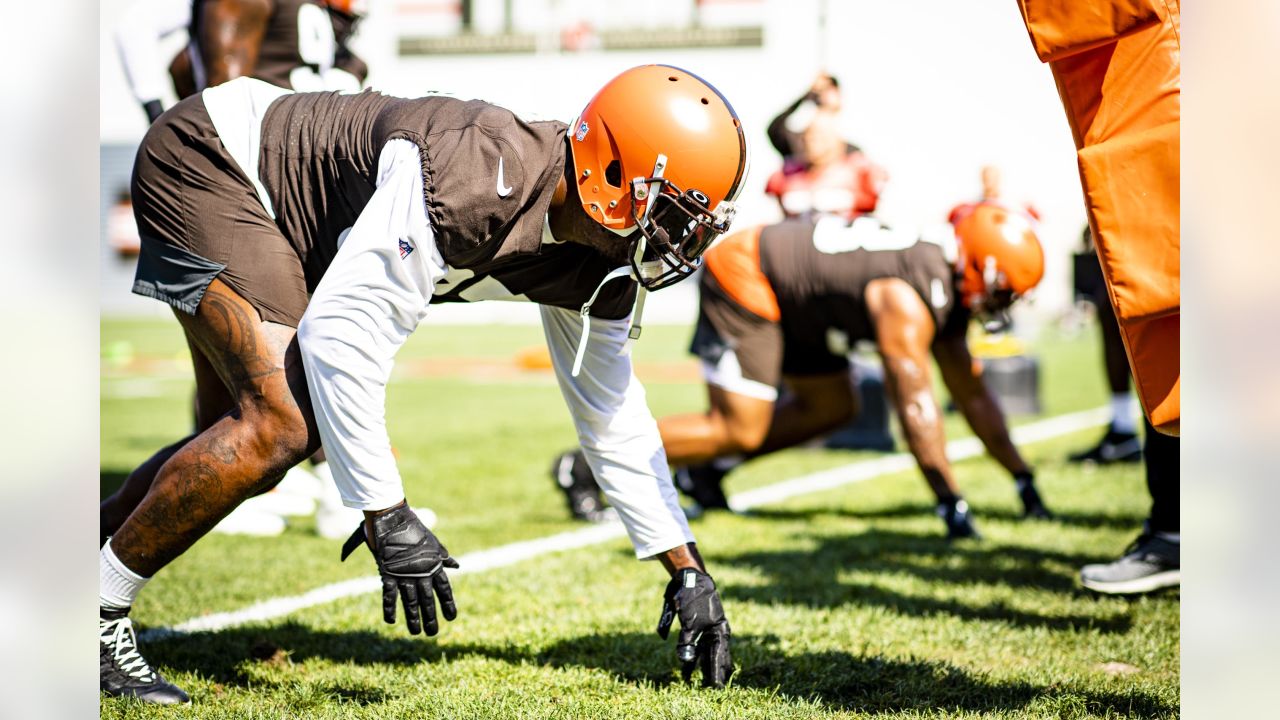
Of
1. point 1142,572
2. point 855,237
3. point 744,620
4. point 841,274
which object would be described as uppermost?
point 855,237

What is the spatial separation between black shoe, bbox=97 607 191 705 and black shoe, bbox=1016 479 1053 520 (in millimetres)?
4550

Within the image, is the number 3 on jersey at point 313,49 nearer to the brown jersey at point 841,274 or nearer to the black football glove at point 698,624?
the brown jersey at point 841,274

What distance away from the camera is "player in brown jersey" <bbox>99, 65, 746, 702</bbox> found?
8.59ft

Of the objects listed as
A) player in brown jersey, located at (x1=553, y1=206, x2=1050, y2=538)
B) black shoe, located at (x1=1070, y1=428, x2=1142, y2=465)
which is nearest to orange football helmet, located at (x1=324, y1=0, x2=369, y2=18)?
player in brown jersey, located at (x1=553, y1=206, x2=1050, y2=538)

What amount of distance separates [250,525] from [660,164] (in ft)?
13.0

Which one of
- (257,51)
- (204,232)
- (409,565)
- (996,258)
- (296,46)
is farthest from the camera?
(996,258)

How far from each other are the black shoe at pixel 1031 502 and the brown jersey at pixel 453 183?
12.6 ft

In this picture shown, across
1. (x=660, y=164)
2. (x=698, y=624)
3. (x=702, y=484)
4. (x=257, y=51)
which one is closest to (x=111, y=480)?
(x=257, y=51)

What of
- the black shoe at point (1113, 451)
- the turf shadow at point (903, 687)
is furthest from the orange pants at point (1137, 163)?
the black shoe at point (1113, 451)

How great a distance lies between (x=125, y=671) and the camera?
3090 millimetres

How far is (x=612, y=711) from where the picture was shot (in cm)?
304

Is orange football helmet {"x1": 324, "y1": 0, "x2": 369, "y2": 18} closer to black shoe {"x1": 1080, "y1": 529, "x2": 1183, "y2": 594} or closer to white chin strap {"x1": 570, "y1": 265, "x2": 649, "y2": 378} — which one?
white chin strap {"x1": 570, "y1": 265, "x2": 649, "y2": 378}

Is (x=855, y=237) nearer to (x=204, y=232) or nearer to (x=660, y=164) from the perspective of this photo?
(x=660, y=164)
